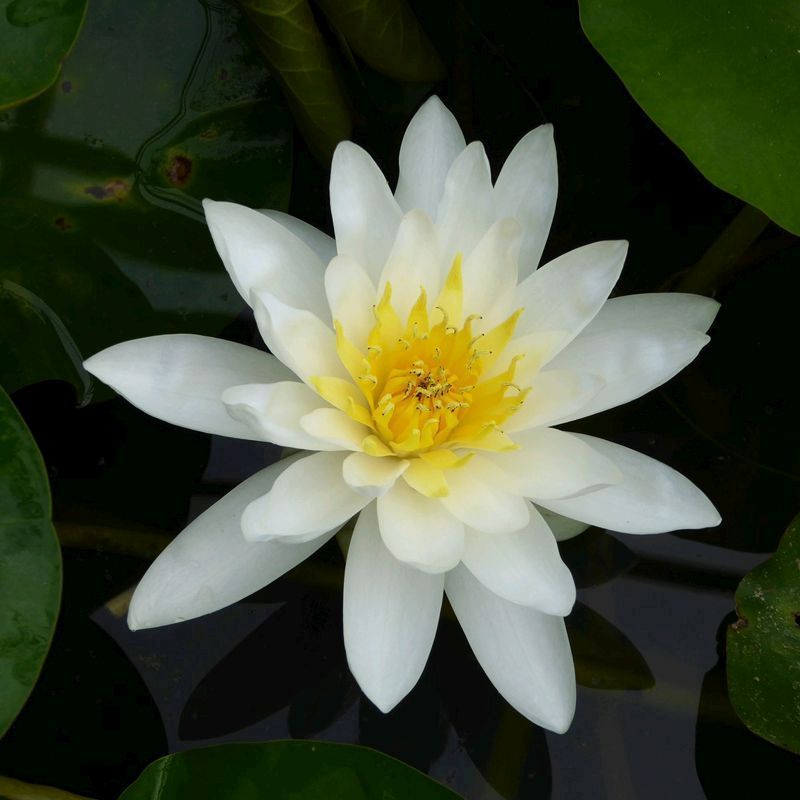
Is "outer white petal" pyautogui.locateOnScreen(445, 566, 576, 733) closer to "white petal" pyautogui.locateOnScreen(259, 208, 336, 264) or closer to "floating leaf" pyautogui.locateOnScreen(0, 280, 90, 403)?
"white petal" pyautogui.locateOnScreen(259, 208, 336, 264)

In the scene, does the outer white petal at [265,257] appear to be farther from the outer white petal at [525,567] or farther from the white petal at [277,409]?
the outer white petal at [525,567]

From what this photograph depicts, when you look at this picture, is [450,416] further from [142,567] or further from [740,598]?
[142,567]

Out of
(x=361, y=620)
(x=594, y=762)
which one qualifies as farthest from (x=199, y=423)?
(x=594, y=762)

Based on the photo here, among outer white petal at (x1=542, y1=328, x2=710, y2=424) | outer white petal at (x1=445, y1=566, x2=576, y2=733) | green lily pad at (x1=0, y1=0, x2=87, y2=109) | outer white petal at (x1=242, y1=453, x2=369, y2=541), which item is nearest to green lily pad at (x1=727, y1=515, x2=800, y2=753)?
outer white petal at (x1=445, y1=566, x2=576, y2=733)

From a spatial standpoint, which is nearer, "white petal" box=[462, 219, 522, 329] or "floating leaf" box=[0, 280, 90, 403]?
"white petal" box=[462, 219, 522, 329]

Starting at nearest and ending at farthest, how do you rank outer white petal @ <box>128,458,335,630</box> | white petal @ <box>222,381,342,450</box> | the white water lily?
white petal @ <box>222,381,342,450</box> → the white water lily → outer white petal @ <box>128,458,335,630</box>

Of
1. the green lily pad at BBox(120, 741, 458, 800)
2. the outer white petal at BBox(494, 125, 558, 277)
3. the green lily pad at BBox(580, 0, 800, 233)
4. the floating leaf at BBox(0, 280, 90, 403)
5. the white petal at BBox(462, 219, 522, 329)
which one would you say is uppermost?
the green lily pad at BBox(580, 0, 800, 233)

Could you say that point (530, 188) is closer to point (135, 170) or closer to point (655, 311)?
point (655, 311)
